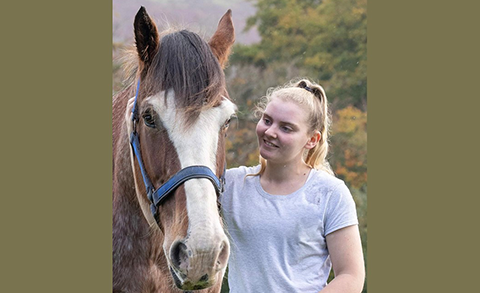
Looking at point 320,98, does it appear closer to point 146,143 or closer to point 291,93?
point 291,93

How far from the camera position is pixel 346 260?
2627 millimetres

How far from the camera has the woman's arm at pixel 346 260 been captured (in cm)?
257

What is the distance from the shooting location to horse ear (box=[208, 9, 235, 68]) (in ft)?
10.3

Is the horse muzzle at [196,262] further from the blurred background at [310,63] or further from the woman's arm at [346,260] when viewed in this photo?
the blurred background at [310,63]

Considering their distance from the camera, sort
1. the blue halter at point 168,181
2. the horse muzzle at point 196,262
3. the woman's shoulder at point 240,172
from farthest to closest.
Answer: the woman's shoulder at point 240,172 → the blue halter at point 168,181 → the horse muzzle at point 196,262

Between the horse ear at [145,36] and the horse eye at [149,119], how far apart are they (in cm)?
35

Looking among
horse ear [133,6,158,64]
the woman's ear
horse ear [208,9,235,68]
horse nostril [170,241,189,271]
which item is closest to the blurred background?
horse ear [208,9,235,68]

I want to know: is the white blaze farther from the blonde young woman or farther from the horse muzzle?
the blonde young woman

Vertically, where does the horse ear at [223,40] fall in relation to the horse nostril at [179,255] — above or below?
above

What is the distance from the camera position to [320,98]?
2.92m

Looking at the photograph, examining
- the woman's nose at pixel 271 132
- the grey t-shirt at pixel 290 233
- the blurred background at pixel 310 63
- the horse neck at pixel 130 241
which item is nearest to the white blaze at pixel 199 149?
the woman's nose at pixel 271 132

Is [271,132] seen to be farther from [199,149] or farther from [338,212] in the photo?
[338,212]

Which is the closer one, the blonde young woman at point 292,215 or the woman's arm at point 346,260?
the woman's arm at point 346,260

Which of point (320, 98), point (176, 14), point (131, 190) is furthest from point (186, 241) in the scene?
point (176, 14)
